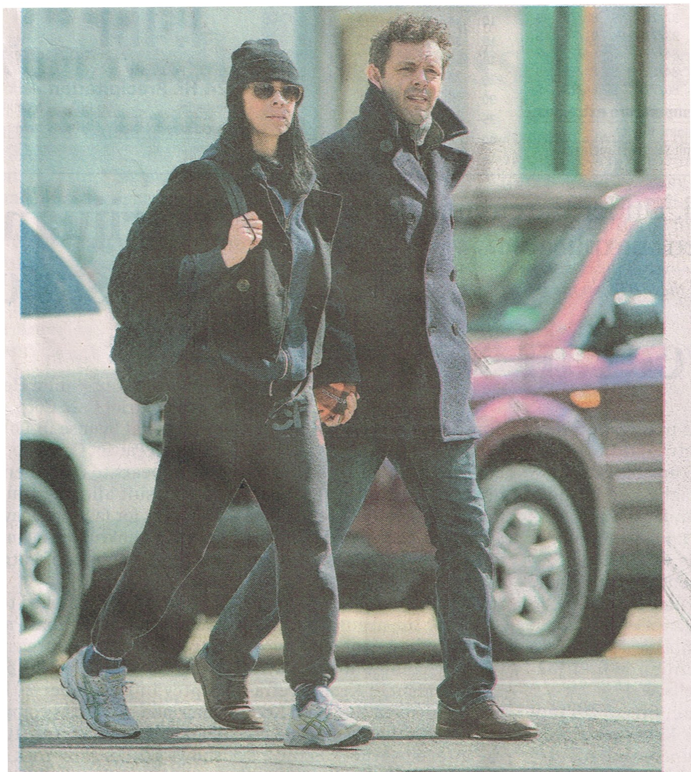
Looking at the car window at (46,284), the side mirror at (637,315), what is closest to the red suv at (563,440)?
the side mirror at (637,315)

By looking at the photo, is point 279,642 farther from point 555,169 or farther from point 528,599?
point 555,169

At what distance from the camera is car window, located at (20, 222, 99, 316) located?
16.0 ft

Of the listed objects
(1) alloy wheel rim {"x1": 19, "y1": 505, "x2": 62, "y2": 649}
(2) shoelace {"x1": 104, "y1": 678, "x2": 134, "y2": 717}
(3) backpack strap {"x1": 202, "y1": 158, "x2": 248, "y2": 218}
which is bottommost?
(2) shoelace {"x1": 104, "y1": 678, "x2": 134, "y2": 717}

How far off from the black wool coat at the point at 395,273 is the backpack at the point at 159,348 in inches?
14.1

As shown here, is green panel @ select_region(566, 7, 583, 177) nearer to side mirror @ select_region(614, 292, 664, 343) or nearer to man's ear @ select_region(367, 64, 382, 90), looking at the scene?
side mirror @ select_region(614, 292, 664, 343)

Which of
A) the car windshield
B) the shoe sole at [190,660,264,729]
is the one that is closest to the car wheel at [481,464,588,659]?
the car windshield

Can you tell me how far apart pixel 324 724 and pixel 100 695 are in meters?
0.75

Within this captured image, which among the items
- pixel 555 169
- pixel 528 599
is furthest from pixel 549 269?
pixel 528 599

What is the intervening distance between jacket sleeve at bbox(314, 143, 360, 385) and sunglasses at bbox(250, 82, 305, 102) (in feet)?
0.88

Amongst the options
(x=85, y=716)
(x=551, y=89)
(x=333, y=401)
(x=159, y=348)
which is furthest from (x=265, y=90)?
Answer: (x=85, y=716)

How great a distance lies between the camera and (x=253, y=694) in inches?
177

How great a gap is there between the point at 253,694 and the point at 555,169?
220 cm

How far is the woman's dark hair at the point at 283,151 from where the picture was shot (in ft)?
13.8

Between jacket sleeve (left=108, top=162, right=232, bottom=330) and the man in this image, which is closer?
jacket sleeve (left=108, top=162, right=232, bottom=330)
